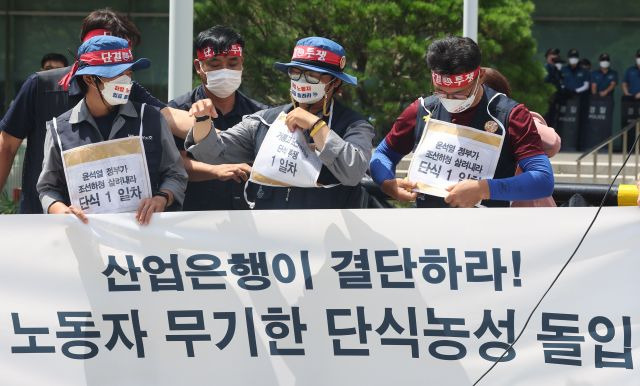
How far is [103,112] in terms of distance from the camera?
507 cm

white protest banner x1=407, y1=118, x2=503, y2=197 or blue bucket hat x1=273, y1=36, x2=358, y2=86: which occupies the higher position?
blue bucket hat x1=273, y1=36, x2=358, y2=86

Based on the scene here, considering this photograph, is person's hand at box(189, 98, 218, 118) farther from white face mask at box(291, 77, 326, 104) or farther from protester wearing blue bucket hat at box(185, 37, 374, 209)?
white face mask at box(291, 77, 326, 104)

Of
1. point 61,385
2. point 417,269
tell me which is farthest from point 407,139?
point 61,385

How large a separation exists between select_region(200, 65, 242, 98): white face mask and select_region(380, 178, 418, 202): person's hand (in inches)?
39.4

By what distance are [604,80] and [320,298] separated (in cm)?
1546

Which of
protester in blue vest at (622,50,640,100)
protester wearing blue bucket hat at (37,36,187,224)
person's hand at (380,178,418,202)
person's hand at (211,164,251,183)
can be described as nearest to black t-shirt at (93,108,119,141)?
protester wearing blue bucket hat at (37,36,187,224)

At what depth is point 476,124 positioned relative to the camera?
16.8 ft

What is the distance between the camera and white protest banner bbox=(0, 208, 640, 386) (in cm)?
481

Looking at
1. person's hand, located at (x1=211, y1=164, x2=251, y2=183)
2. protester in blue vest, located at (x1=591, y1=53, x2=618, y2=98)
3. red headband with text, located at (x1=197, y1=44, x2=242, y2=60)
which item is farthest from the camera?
protester in blue vest, located at (x1=591, y1=53, x2=618, y2=98)

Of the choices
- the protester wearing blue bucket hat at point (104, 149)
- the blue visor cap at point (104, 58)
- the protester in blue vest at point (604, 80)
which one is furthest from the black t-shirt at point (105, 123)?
the protester in blue vest at point (604, 80)

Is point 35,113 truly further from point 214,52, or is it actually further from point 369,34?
point 369,34

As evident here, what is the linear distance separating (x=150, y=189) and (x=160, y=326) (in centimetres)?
58

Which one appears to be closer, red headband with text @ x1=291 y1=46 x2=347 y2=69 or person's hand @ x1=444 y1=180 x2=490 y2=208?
person's hand @ x1=444 y1=180 x2=490 y2=208

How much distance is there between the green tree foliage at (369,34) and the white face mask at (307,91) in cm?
831
